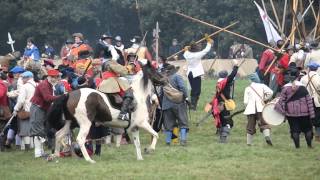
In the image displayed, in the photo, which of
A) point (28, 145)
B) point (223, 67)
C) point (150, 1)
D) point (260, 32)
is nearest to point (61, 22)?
point (150, 1)

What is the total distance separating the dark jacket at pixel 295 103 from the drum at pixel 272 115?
0.41ft

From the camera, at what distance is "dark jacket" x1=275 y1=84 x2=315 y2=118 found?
17.8 metres

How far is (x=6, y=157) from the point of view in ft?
59.2

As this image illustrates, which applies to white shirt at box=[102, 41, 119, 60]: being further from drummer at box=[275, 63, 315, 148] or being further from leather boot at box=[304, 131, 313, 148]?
leather boot at box=[304, 131, 313, 148]

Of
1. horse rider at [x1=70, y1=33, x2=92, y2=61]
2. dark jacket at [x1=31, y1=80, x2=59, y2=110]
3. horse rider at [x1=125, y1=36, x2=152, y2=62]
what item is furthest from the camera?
horse rider at [x1=70, y1=33, x2=92, y2=61]

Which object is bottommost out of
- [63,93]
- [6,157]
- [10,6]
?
[6,157]

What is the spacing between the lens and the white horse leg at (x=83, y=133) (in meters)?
16.2

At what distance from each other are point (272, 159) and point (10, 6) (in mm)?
35956

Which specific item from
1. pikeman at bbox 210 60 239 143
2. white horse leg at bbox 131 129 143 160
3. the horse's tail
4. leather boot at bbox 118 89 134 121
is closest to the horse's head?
leather boot at bbox 118 89 134 121

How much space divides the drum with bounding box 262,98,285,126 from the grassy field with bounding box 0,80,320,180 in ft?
1.91

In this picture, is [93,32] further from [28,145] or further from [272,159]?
[272,159]

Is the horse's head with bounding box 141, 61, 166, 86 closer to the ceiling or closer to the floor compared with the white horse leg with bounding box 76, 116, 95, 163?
closer to the ceiling

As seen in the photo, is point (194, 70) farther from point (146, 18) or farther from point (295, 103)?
point (146, 18)

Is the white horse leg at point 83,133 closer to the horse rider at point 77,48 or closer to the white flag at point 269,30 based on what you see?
the horse rider at point 77,48
